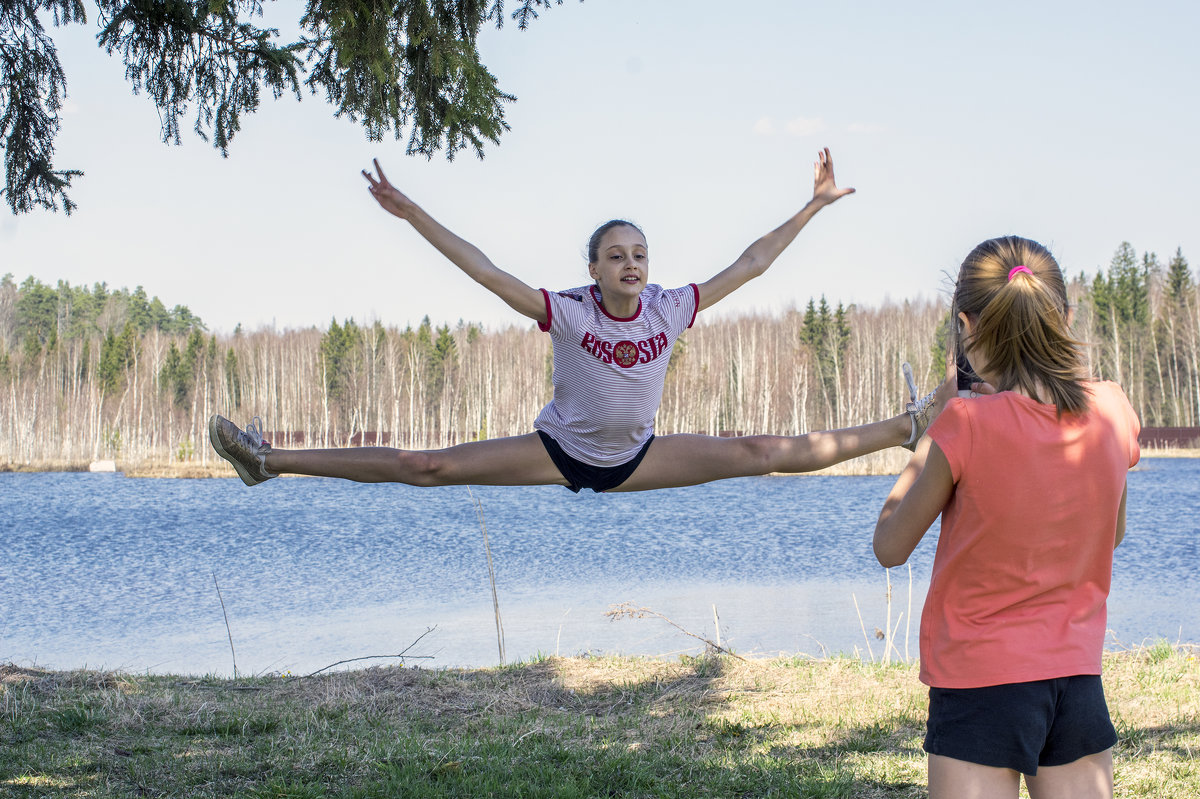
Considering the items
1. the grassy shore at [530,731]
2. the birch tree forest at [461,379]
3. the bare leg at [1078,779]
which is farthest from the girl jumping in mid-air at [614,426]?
the birch tree forest at [461,379]

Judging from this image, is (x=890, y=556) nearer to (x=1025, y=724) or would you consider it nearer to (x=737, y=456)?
(x=1025, y=724)

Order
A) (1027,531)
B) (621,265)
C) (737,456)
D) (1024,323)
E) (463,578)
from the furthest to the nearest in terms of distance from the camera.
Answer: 1. (463,578)
2. (737,456)
3. (621,265)
4. (1024,323)
5. (1027,531)

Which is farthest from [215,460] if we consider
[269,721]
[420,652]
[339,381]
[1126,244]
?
[1126,244]

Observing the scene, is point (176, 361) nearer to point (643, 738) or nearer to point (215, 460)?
point (215, 460)

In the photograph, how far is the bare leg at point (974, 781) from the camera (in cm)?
209

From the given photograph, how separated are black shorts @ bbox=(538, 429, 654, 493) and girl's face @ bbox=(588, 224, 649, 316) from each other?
68 cm

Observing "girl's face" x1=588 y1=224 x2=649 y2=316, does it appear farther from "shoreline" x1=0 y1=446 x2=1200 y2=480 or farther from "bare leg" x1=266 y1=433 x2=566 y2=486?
"shoreline" x1=0 y1=446 x2=1200 y2=480

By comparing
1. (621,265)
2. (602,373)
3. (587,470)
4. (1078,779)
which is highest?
(621,265)

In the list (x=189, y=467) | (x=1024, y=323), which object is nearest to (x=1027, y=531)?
(x=1024, y=323)

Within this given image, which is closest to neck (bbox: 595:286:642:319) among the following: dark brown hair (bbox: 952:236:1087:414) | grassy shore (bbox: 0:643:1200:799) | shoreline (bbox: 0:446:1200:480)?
grassy shore (bbox: 0:643:1200:799)

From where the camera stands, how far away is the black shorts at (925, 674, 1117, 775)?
2076 mm

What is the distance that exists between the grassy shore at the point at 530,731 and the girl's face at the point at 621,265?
2.15 m

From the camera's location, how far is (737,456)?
4820 mm

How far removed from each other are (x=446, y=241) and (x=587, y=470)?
1.24 metres
